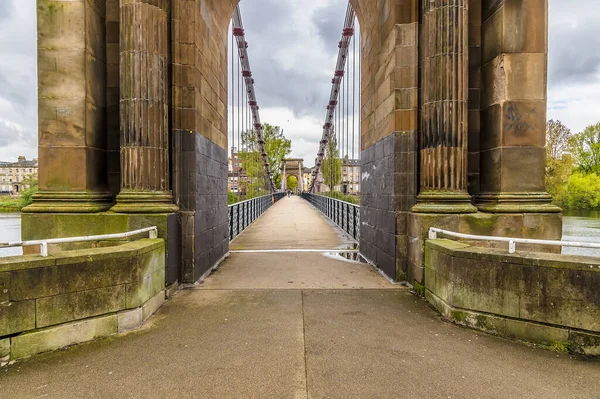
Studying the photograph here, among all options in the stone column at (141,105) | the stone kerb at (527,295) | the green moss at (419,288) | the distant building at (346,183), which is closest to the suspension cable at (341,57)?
the distant building at (346,183)

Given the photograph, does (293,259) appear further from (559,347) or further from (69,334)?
(559,347)

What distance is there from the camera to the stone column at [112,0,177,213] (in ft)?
15.2

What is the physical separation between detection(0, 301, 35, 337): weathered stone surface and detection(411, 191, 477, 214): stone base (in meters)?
4.81

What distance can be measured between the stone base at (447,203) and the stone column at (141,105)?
3.86 meters

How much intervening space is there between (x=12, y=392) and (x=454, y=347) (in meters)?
3.84

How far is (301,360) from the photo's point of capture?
2977mm

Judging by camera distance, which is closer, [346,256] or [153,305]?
[153,305]

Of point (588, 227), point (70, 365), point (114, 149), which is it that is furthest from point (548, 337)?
point (588, 227)

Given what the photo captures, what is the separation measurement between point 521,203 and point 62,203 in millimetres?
6624

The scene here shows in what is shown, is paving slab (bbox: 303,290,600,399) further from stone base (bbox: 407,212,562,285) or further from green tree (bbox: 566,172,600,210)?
green tree (bbox: 566,172,600,210)

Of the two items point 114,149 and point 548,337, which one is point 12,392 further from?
point 548,337

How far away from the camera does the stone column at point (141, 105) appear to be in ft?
15.2

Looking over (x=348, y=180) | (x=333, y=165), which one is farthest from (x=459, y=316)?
(x=348, y=180)

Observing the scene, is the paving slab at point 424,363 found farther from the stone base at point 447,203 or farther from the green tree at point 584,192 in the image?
the green tree at point 584,192
